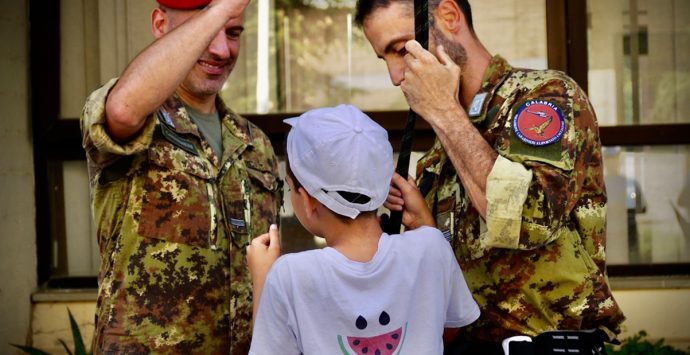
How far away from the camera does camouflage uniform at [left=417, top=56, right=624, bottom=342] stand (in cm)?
216

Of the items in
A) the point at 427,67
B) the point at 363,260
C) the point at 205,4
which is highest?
the point at 205,4

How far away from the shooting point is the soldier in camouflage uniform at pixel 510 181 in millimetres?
2162

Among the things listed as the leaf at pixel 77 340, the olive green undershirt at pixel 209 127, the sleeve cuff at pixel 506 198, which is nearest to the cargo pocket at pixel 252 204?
the olive green undershirt at pixel 209 127

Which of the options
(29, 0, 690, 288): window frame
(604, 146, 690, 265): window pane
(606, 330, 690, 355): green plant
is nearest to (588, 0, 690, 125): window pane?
(29, 0, 690, 288): window frame

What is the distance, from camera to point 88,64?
195 inches

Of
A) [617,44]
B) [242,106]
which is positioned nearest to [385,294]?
[242,106]

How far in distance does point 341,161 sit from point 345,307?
320 millimetres

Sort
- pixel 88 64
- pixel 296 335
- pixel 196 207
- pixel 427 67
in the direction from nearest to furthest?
pixel 296 335, pixel 427 67, pixel 196 207, pixel 88 64

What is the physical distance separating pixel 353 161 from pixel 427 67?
1.19 ft

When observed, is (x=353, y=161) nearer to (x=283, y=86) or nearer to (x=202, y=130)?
(x=202, y=130)

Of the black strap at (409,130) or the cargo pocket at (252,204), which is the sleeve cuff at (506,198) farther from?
the cargo pocket at (252,204)

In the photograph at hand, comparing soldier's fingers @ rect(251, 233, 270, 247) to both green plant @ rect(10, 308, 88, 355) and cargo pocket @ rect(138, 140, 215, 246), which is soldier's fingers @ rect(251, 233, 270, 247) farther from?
green plant @ rect(10, 308, 88, 355)

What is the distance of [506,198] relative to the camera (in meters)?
2.12

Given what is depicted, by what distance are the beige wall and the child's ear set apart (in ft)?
9.64
